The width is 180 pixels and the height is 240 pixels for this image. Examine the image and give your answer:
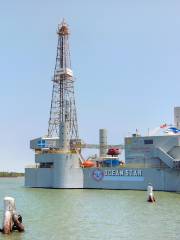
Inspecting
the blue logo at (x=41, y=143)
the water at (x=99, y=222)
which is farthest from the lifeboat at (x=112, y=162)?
the water at (x=99, y=222)

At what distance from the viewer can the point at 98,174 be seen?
195 ft

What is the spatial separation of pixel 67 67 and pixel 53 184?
2012 centimetres

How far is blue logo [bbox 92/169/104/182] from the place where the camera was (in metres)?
59.2

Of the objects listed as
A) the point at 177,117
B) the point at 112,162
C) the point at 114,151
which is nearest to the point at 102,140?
the point at 114,151

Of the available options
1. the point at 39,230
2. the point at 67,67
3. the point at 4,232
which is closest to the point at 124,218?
the point at 39,230

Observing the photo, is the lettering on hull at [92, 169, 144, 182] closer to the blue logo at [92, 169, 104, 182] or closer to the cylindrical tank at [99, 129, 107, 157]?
the blue logo at [92, 169, 104, 182]

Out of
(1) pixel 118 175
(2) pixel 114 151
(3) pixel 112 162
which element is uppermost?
(2) pixel 114 151

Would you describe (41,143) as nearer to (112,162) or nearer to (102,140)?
(102,140)

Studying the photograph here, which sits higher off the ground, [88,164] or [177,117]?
[177,117]

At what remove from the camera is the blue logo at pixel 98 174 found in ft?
194

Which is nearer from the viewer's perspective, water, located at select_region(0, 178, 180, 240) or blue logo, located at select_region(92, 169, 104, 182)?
water, located at select_region(0, 178, 180, 240)

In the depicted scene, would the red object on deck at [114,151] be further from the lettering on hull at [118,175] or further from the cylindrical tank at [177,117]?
the cylindrical tank at [177,117]

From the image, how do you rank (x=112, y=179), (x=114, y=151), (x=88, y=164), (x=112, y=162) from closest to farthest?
(x=112, y=179), (x=112, y=162), (x=88, y=164), (x=114, y=151)

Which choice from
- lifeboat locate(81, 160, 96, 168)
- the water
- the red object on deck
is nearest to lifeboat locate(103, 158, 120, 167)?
the red object on deck
